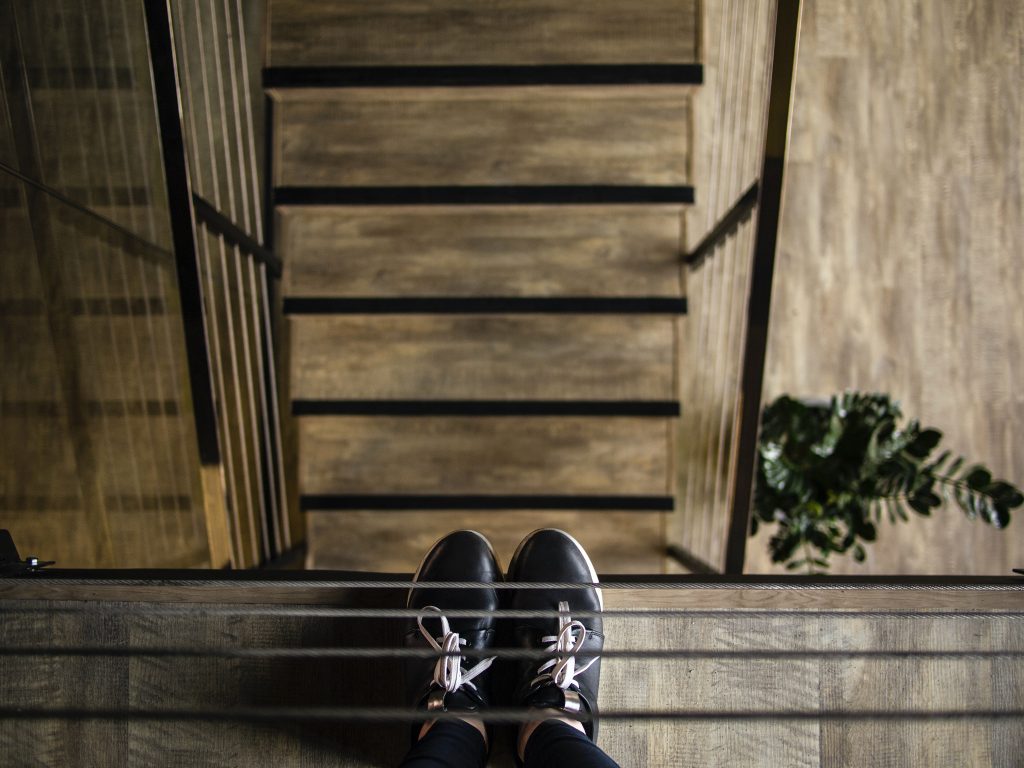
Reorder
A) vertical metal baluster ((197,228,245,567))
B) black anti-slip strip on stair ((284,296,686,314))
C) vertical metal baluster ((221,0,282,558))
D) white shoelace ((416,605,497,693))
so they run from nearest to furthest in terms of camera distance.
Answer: white shoelace ((416,605,497,693)) → vertical metal baluster ((197,228,245,567)) → vertical metal baluster ((221,0,282,558)) → black anti-slip strip on stair ((284,296,686,314))

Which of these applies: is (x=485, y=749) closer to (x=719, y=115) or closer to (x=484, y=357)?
(x=484, y=357)

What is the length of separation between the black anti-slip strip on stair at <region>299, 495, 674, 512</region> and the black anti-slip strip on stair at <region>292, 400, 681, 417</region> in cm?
26

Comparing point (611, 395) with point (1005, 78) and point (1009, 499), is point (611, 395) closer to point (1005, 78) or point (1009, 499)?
point (1009, 499)

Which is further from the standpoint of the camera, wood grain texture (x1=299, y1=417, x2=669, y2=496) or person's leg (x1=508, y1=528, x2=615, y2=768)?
wood grain texture (x1=299, y1=417, x2=669, y2=496)

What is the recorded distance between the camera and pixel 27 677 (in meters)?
1.12

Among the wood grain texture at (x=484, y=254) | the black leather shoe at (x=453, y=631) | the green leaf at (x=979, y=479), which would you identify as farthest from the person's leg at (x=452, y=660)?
the green leaf at (x=979, y=479)

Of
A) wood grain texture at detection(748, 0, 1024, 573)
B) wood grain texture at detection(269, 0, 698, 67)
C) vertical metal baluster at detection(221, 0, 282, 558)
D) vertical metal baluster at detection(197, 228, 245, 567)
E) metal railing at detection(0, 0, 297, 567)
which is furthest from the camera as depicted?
wood grain texture at detection(748, 0, 1024, 573)

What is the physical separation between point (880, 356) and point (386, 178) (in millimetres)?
2127

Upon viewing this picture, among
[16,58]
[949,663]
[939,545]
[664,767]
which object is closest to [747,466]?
[949,663]

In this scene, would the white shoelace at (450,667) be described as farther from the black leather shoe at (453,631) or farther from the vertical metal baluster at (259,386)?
the vertical metal baluster at (259,386)

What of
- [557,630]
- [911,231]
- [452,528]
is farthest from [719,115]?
[557,630]

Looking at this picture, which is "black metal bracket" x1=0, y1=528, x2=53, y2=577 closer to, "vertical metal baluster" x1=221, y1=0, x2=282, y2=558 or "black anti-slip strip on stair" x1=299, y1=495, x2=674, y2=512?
"vertical metal baluster" x1=221, y1=0, x2=282, y2=558

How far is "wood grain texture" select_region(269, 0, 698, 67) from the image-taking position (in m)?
2.02

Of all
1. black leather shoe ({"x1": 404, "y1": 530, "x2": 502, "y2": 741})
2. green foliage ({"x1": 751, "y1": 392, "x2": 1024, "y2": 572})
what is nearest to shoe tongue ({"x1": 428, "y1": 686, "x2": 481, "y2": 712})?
black leather shoe ({"x1": 404, "y1": 530, "x2": 502, "y2": 741})
